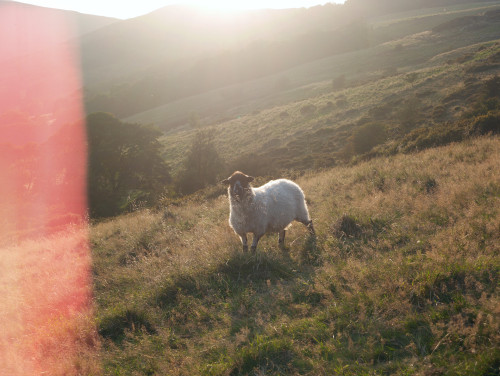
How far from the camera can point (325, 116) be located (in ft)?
126

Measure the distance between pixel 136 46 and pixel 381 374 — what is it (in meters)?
210

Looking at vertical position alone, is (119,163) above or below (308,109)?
below

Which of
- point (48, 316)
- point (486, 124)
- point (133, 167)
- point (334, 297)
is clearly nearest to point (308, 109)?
point (133, 167)

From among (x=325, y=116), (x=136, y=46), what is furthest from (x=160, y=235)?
(x=136, y=46)

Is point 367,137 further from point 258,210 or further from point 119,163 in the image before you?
point 119,163

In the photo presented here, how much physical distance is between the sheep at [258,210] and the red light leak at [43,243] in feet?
12.1

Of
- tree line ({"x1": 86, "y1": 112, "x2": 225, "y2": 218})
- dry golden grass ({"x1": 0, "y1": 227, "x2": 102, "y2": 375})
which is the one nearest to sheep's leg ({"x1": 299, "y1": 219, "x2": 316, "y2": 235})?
dry golden grass ({"x1": 0, "y1": 227, "x2": 102, "y2": 375})

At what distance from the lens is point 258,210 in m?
7.48

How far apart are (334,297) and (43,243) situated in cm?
1233

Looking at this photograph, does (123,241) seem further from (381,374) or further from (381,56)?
(381,56)

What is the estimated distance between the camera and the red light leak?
4.77 m

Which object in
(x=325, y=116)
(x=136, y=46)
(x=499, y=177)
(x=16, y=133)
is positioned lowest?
(x=499, y=177)

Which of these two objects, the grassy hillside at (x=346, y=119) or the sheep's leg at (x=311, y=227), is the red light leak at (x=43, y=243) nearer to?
the sheep's leg at (x=311, y=227)

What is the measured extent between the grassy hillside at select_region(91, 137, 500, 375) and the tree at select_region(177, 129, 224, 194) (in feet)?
63.6
